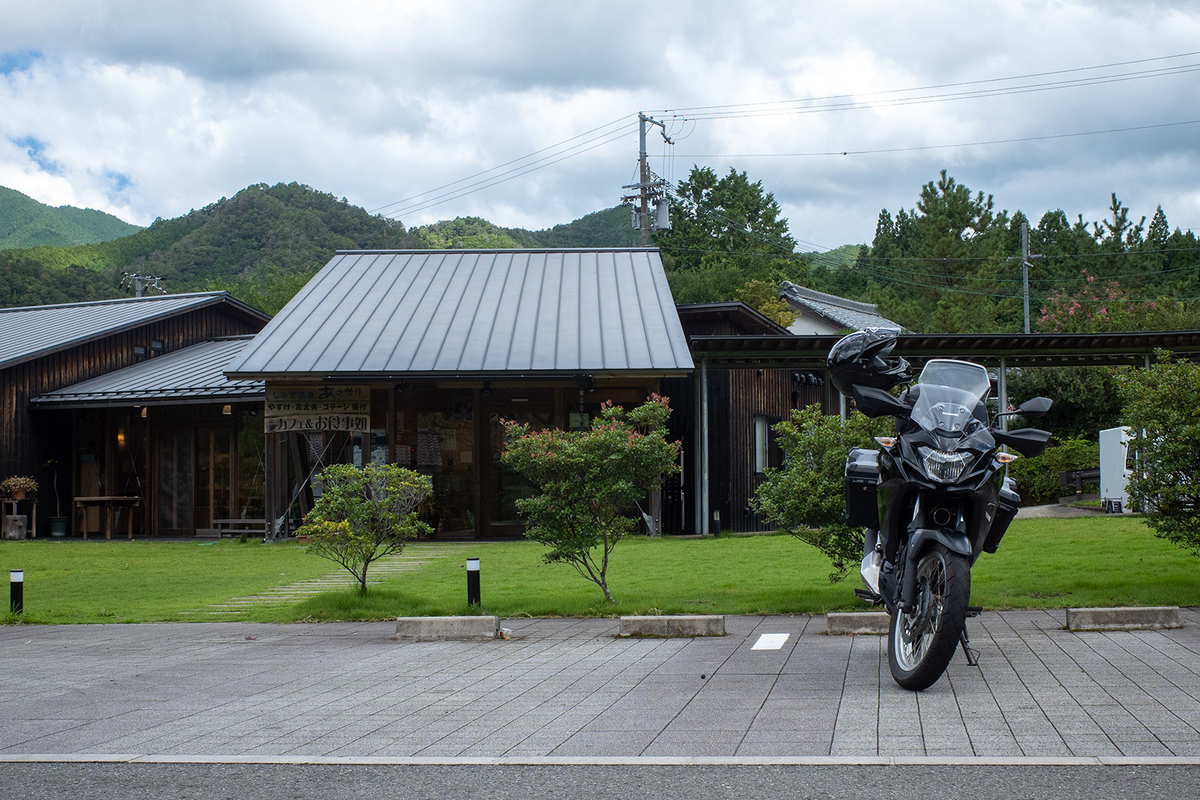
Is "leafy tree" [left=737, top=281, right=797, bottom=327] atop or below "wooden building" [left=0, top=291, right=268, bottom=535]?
atop

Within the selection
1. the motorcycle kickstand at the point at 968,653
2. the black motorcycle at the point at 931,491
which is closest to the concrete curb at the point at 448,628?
the black motorcycle at the point at 931,491

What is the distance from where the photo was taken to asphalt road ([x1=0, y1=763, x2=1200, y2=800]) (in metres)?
3.51

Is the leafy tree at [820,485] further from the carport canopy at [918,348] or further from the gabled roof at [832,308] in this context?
the gabled roof at [832,308]

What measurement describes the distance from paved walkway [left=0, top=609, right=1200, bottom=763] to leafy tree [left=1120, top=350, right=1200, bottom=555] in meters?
0.91

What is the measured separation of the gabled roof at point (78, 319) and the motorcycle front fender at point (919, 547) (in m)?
19.4

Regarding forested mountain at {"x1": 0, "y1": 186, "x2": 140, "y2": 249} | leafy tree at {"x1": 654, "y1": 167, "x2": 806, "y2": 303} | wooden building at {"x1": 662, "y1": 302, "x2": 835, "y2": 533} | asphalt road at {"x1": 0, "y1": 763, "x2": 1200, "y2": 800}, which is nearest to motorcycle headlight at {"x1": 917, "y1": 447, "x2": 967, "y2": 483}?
asphalt road at {"x1": 0, "y1": 763, "x2": 1200, "y2": 800}

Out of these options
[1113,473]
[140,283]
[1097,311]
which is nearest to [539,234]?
[140,283]

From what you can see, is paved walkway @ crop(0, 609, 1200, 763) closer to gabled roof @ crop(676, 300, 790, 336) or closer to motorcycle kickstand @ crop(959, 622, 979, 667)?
motorcycle kickstand @ crop(959, 622, 979, 667)

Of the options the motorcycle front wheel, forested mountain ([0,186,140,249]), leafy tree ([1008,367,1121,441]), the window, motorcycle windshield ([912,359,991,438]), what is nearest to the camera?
the motorcycle front wheel

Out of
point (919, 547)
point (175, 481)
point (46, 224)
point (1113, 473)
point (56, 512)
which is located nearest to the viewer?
point (919, 547)

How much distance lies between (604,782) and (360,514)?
603 cm

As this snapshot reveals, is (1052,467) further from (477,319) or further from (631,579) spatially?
(631,579)

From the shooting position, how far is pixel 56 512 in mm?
20922

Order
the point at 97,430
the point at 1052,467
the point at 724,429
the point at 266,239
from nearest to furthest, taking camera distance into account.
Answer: the point at 724,429 < the point at 97,430 < the point at 1052,467 < the point at 266,239
